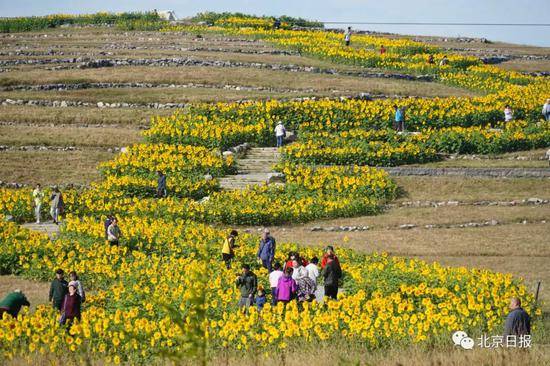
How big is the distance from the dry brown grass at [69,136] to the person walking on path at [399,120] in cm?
1138

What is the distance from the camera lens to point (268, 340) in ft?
53.3

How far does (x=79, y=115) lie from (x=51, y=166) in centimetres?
841

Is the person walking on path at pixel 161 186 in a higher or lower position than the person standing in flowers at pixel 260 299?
lower

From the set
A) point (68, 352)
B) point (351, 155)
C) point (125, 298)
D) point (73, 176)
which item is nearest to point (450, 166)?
point (351, 155)

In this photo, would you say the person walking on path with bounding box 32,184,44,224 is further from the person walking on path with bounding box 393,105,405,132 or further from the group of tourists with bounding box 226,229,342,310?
the person walking on path with bounding box 393,105,405,132

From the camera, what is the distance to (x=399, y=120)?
4166 cm

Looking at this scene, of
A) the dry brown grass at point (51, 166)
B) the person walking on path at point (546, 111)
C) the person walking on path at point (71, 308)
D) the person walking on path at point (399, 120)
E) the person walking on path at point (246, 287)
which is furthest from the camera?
the person walking on path at point (546, 111)

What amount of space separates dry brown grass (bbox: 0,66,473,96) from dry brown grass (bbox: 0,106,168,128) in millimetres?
5275

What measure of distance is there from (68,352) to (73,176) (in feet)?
67.5

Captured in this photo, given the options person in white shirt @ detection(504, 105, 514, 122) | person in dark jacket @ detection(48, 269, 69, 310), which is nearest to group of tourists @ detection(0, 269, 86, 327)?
person in dark jacket @ detection(48, 269, 69, 310)

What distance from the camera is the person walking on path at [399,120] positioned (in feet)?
137

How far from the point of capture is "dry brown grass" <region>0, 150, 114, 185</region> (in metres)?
34.9

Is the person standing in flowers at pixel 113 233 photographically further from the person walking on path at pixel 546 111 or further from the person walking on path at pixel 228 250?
the person walking on path at pixel 546 111

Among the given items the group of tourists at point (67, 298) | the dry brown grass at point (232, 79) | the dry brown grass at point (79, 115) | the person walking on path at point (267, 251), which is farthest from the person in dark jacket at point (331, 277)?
the dry brown grass at point (232, 79)
